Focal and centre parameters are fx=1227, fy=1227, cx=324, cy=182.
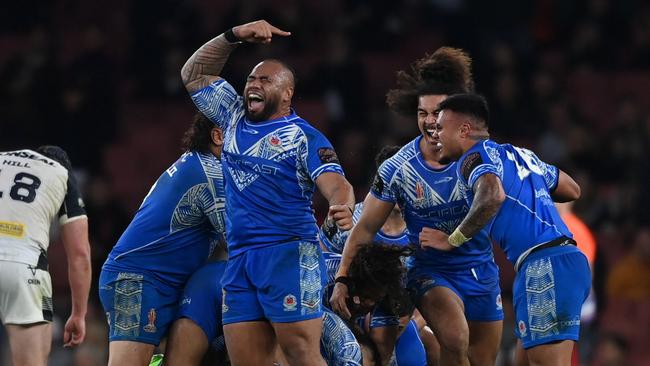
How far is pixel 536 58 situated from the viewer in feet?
50.5

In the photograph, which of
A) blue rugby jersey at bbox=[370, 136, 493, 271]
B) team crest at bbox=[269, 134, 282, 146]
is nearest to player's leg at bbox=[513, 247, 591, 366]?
blue rugby jersey at bbox=[370, 136, 493, 271]

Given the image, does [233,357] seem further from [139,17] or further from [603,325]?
[139,17]

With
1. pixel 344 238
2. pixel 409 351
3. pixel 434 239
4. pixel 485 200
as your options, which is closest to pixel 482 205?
pixel 485 200

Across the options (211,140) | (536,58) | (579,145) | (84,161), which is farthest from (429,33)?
(211,140)

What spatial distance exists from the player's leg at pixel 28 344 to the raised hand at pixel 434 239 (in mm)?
2370

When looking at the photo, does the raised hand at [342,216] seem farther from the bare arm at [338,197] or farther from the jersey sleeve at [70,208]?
the jersey sleeve at [70,208]

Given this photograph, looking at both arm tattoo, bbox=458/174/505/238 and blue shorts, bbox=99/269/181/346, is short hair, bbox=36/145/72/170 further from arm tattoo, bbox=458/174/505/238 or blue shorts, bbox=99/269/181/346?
arm tattoo, bbox=458/174/505/238

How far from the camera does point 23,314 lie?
723 cm

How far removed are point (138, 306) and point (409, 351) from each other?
175 cm

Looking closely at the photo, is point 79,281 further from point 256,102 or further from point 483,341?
point 483,341

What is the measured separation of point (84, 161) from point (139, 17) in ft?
8.68

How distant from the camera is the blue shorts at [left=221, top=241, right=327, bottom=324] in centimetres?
698

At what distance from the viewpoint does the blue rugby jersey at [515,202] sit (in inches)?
284

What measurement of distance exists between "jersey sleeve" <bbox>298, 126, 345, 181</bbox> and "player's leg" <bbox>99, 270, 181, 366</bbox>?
1.37m
